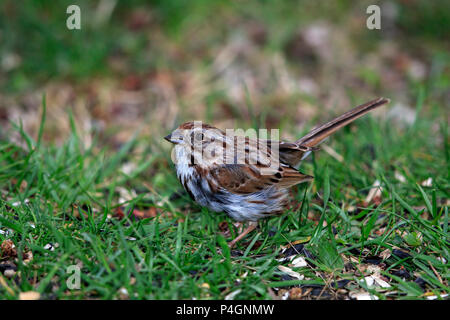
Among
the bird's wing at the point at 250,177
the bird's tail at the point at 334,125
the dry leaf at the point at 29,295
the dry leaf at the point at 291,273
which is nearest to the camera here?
the dry leaf at the point at 29,295

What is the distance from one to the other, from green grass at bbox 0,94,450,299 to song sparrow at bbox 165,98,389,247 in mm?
194

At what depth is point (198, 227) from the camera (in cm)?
411

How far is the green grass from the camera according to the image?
127 inches

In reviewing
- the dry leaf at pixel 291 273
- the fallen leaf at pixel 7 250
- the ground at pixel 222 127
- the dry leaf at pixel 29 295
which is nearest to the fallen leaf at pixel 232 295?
the ground at pixel 222 127

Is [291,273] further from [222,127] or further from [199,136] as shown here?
[222,127]

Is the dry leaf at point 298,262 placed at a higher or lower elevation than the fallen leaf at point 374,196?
lower

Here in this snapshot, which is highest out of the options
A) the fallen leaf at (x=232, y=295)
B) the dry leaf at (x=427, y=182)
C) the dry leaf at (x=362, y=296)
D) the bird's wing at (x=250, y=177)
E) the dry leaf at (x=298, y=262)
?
the bird's wing at (x=250, y=177)

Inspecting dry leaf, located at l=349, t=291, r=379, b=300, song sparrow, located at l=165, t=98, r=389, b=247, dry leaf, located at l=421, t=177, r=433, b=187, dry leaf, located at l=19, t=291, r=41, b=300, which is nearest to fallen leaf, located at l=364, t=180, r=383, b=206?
dry leaf, located at l=421, t=177, r=433, b=187

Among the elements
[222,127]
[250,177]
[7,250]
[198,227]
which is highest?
[222,127]

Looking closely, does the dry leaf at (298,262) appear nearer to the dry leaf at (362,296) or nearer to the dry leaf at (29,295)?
the dry leaf at (362,296)

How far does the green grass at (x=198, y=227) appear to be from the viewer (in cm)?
324

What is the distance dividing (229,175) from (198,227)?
1.80ft

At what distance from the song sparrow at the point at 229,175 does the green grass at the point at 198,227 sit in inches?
7.6

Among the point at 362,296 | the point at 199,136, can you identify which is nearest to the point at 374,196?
the point at 362,296
